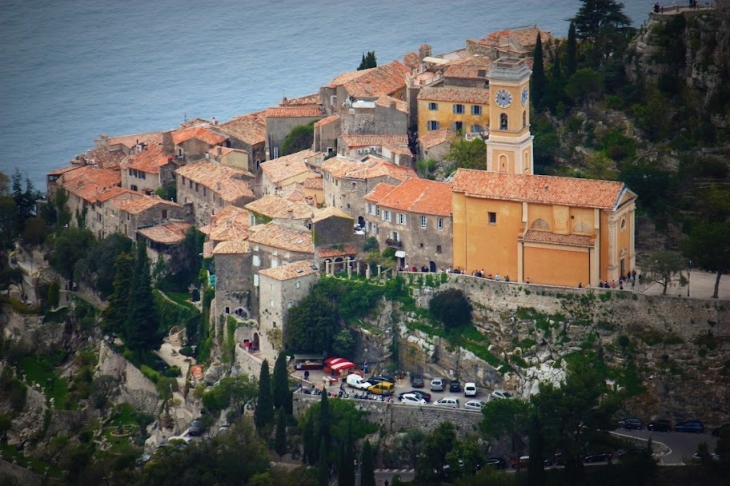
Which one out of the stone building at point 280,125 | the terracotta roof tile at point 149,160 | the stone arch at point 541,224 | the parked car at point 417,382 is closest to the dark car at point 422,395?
the parked car at point 417,382

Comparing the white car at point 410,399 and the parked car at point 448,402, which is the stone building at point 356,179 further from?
the parked car at point 448,402

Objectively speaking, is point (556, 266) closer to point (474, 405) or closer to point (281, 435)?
point (474, 405)

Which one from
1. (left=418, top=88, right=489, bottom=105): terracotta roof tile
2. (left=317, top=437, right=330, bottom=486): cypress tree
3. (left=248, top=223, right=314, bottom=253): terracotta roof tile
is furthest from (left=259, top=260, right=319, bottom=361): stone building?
(left=418, top=88, right=489, bottom=105): terracotta roof tile

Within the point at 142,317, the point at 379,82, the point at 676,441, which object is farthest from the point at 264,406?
the point at 379,82

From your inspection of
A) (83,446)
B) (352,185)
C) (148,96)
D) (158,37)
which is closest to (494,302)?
(352,185)

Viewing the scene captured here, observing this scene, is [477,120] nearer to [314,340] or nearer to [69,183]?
[314,340]
